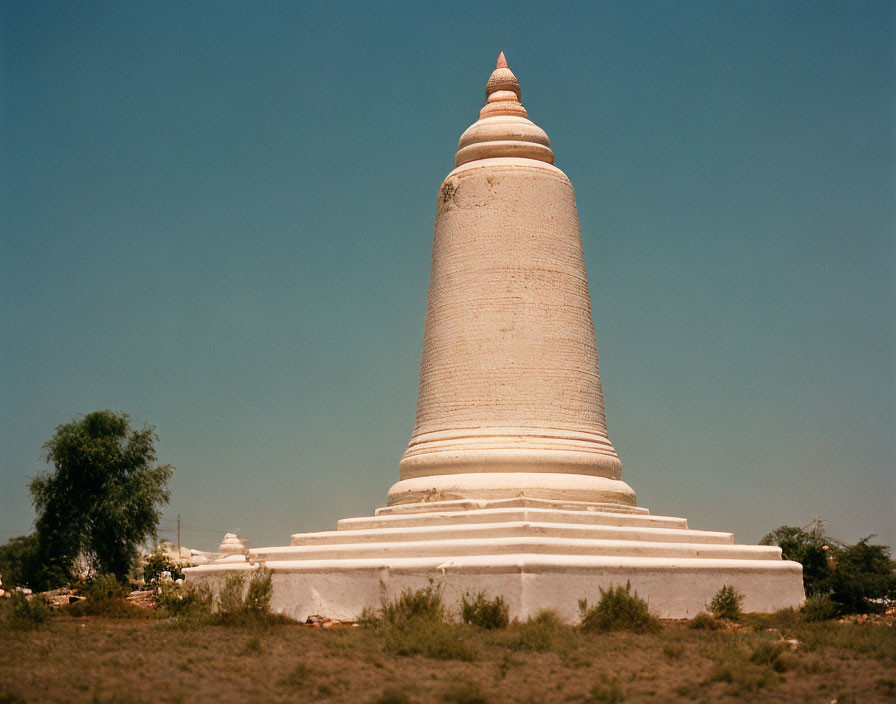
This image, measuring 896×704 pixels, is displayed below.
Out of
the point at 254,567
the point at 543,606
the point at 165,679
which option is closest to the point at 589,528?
the point at 543,606

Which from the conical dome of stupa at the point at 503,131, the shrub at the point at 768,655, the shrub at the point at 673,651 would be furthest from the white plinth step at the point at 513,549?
the conical dome of stupa at the point at 503,131

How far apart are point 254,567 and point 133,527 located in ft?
37.3

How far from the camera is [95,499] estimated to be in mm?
28062

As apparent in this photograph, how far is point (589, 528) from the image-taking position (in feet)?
53.1

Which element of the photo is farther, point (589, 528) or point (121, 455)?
point (121, 455)

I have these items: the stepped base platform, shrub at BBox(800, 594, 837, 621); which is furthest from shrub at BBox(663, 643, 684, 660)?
shrub at BBox(800, 594, 837, 621)

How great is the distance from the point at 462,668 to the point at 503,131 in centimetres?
1104

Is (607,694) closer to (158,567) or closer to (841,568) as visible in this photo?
(841,568)

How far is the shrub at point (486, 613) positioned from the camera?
14.3 metres

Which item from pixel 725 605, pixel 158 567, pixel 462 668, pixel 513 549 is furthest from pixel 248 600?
pixel 158 567

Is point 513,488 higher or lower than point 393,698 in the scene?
higher

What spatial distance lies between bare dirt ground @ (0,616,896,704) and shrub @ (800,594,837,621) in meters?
1.80

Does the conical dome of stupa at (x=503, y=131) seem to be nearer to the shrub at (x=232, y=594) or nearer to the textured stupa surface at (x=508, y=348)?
the textured stupa surface at (x=508, y=348)

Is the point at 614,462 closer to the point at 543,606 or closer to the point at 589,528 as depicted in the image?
the point at 589,528
